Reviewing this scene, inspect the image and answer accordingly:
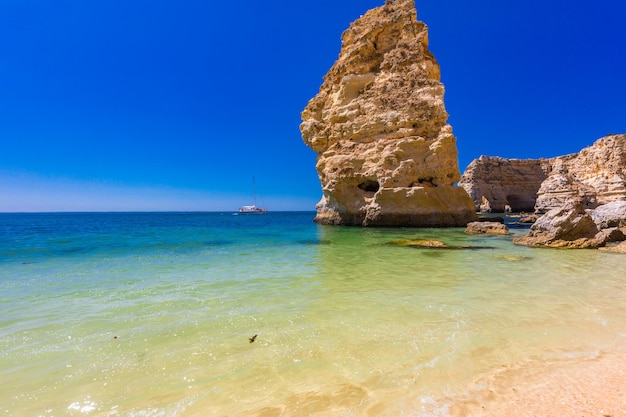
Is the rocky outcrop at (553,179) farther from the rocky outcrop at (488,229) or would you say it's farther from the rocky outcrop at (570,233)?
the rocky outcrop at (570,233)

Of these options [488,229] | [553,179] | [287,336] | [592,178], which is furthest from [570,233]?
[553,179]

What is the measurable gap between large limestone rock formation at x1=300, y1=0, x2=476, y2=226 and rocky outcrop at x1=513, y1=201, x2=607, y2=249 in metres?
9.50

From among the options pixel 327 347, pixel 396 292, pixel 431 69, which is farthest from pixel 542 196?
pixel 327 347

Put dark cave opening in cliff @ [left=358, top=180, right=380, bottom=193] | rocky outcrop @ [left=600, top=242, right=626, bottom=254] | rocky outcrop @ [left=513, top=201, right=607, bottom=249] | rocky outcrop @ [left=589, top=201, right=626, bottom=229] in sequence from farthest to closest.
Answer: dark cave opening in cliff @ [left=358, top=180, right=380, bottom=193]
rocky outcrop @ [left=589, top=201, right=626, bottom=229]
rocky outcrop @ [left=513, top=201, right=607, bottom=249]
rocky outcrop @ [left=600, top=242, right=626, bottom=254]

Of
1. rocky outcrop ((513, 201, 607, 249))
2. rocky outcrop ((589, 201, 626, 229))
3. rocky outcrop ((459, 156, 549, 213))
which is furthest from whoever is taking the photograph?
rocky outcrop ((459, 156, 549, 213))

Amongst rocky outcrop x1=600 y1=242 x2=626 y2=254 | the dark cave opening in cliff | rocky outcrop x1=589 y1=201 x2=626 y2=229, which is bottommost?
rocky outcrop x1=600 y1=242 x2=626 y2=254

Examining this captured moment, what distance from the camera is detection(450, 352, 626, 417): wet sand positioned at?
2195mm

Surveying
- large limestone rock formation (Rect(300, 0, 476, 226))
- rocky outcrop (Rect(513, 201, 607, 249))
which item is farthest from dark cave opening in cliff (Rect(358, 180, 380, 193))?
rocky outcrop (Rect(513, 201, 607, 249))

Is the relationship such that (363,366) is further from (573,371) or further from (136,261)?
(136,261)

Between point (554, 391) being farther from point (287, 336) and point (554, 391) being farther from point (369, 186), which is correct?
point (369, 186)

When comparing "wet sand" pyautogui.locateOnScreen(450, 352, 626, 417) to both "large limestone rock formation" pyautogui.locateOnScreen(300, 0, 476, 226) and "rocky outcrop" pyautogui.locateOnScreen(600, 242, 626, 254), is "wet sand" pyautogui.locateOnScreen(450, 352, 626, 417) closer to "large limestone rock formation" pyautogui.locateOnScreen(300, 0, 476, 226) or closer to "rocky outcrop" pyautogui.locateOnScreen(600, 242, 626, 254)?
"rocky outcrop" pyautogui.locateOnScreen(600, 242, 626, 254)

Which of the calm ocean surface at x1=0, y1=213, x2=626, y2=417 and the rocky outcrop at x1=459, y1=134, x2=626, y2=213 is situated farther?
the rocky outcrop at x1=459, y1=134, x2=626, y2=213

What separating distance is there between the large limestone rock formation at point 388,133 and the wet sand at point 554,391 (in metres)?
19.9

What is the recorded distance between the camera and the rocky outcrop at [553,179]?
3488 cm
